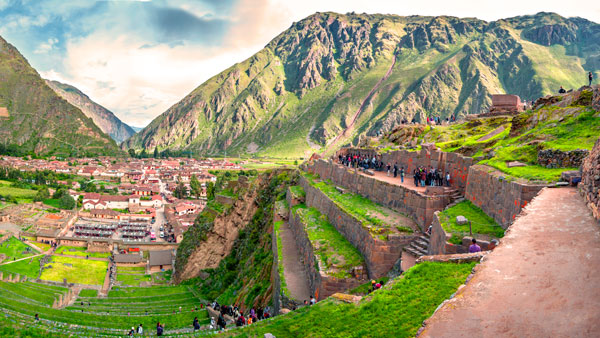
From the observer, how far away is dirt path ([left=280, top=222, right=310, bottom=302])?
19.0m

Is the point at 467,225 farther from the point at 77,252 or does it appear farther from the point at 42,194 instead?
the point at 42,194

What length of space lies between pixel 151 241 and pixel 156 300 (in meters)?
36.8

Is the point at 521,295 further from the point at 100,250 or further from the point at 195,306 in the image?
the point at 100,250

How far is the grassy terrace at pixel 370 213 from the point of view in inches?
703

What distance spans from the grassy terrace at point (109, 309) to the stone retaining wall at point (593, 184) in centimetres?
3100

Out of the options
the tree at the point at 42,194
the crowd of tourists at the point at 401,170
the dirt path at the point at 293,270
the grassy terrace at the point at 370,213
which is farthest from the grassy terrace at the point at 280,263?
the tree at the point at 42,194

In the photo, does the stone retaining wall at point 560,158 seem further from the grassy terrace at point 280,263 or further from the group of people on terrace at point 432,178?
the grassy terrace at point 280,263

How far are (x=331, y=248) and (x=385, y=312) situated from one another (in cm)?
1003

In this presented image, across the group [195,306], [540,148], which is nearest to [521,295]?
[540,148]

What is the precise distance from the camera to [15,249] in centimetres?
7062

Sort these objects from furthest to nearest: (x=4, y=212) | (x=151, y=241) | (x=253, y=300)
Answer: (x=4, y=212), (x=151, y=241), (x=253, y=300)

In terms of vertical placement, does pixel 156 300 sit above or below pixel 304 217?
below

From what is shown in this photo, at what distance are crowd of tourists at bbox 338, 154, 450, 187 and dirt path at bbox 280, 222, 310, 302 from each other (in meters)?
8.80

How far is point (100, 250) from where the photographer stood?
250ft
